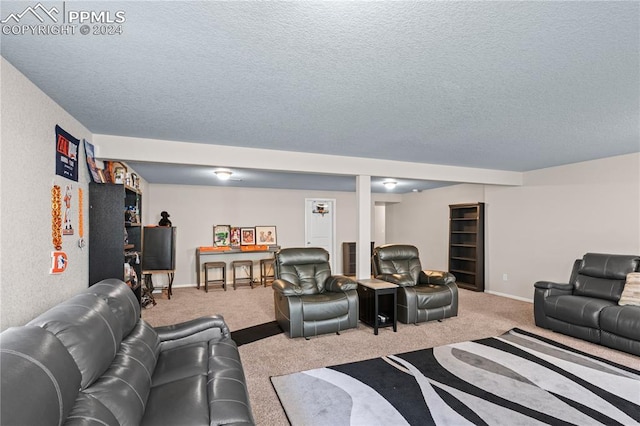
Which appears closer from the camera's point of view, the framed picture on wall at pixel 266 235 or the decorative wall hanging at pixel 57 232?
the decorative wall hanging at pixel 57 232

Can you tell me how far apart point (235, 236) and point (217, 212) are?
684mm

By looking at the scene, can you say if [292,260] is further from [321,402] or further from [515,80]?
[515,80]

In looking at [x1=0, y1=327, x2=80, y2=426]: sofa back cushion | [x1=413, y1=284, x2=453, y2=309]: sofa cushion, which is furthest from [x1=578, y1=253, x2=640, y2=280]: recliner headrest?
[x1=0, y1=327, x2=80, y2=426]: sofa back cushion

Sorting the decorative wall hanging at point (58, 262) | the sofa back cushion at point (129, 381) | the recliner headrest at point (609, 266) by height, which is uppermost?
the decorative wall hanging at point (58, 262)

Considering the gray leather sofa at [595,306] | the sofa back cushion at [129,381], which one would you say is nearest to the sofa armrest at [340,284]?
the sofa back cushion at [129,381]

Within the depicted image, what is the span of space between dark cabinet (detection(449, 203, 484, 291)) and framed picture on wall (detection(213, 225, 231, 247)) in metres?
5.01

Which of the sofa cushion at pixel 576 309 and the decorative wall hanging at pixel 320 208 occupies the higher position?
the decorative wall hanging at pixel 320 208

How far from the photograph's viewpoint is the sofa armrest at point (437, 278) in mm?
4629

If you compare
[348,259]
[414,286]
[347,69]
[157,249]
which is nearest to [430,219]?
[348,259]

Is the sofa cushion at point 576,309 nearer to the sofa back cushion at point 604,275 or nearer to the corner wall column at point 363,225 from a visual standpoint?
the sofa back cushion at point 604,275

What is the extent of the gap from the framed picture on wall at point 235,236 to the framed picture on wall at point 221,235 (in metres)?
0.07

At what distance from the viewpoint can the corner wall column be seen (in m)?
4.73

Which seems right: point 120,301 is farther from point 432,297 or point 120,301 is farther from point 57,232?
point 432,297

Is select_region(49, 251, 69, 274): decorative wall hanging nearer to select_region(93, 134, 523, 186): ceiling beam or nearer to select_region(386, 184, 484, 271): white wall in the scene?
select_region(93, 134, 523, 186): ceiling beam
